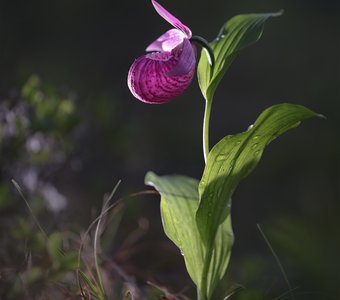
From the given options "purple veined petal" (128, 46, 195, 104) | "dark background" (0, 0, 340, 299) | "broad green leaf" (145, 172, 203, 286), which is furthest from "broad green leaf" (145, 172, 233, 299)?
"dark background" (0, 0, 340, 299)

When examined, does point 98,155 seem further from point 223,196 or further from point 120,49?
point 120,49

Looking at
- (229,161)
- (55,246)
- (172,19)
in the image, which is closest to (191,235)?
(229,161)

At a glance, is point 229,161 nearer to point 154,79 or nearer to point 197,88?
point 154,79

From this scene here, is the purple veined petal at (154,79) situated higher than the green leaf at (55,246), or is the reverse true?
the purple veined petal at (154,79)

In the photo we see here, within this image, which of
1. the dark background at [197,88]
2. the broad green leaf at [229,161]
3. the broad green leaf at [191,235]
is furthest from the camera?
the dark background at [197,88]

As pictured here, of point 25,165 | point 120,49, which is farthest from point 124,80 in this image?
point 25,165

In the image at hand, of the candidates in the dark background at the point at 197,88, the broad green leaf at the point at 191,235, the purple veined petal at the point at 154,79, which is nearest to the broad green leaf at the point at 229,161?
the broad green leaf at the point at 191,235

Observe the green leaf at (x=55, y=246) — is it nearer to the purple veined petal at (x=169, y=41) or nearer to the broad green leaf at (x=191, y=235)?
the broad green leaf at (x=191, y=235)
